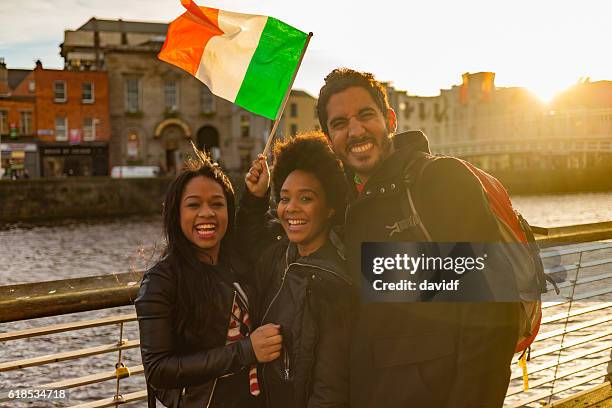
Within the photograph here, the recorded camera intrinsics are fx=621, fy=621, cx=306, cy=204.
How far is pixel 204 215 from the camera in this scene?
7.65 feet

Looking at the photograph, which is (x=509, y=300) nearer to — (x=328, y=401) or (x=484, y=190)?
(x=484, y=190)

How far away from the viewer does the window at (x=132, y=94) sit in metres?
41.3

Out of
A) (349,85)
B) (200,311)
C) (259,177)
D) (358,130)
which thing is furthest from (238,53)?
(200,311)

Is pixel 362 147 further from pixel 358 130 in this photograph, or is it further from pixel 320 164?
pixel 320 164

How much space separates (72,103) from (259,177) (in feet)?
134

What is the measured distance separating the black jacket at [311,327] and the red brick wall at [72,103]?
4047cm

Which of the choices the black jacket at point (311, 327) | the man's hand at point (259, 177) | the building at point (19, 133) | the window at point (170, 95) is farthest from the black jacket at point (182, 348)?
the window at point (170, 95)

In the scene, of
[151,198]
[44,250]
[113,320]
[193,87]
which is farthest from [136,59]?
[113,320]

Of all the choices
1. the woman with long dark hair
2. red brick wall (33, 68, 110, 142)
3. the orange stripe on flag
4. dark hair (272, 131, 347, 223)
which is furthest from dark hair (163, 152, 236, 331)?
red brick wall (33, 68, 110, 142)

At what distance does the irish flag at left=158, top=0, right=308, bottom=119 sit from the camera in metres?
2.99

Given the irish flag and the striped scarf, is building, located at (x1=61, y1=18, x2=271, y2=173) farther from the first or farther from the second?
the striped scarf

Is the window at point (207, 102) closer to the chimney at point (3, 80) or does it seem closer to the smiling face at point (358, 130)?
the chimney at point (3, 80)

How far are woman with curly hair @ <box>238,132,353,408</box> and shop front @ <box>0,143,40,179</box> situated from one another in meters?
39.2

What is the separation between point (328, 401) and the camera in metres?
2.06
